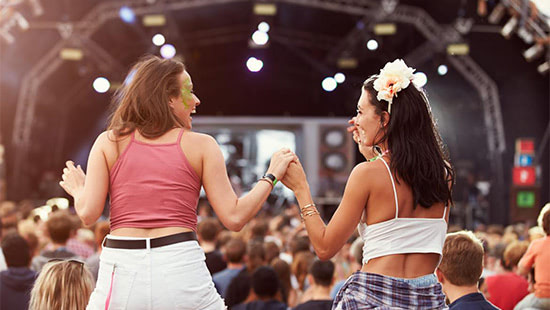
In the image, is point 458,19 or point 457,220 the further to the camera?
point 457,220

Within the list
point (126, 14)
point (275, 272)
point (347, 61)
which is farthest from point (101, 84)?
point (275, 272)

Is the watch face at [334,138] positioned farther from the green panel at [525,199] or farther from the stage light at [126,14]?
the stage light at [126,14]

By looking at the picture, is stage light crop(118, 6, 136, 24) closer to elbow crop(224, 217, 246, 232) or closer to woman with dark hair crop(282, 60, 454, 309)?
woman with dark hair crop(282, 60, 454, 309)

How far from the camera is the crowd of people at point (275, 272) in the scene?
292 centimetres

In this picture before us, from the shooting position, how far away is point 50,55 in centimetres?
1457

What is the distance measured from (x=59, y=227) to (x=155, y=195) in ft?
9.81

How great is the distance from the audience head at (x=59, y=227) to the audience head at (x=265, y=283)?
1512mm

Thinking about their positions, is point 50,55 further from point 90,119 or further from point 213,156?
point 213,156

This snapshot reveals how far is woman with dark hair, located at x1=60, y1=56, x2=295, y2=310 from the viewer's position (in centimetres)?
215

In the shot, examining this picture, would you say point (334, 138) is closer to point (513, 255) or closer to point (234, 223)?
point (513, 255)

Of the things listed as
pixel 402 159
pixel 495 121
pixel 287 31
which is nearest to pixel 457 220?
pixel 495 121

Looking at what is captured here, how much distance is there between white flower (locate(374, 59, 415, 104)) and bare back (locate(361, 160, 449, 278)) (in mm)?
250

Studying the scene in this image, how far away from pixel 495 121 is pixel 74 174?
1267 centimetres

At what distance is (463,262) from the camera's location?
2982 millimetres
